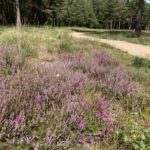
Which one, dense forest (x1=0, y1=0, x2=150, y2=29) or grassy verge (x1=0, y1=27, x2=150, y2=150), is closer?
grassy verge (x1=0, y1=27, x2=150, y2=150)

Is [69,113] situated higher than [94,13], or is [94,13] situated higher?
[94,13]

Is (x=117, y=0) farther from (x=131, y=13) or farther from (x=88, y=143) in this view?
(x=88, y=143)

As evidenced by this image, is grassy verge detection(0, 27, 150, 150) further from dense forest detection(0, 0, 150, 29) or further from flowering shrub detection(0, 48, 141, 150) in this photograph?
dense forest detection(0, 0, 150, 29)

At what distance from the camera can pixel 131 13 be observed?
82.0 m

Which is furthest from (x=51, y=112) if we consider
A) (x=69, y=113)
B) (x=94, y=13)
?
(x=94, y=13)

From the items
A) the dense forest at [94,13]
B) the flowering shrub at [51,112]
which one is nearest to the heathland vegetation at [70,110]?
the flowering shrub at [51,112]

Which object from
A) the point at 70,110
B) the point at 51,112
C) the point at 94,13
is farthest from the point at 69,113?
the point at 94,13

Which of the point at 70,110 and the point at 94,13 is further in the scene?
the point at 94,13

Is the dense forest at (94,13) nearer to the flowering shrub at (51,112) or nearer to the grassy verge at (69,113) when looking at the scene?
the grassy verge at (69,113)

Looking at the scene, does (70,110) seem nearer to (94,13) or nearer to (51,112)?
(51,112)

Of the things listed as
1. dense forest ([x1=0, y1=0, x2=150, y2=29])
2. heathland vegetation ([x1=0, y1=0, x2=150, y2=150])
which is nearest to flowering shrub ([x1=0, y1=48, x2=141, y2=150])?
heathland vegetation ([x1=0, y1=0, x2=150, y2=150])

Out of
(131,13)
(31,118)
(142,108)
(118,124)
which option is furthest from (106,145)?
(131,13)

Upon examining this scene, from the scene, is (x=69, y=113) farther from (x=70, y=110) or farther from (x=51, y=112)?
(x=51, y=112)

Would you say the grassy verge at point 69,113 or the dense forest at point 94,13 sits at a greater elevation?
the dense forest at point 94,13
